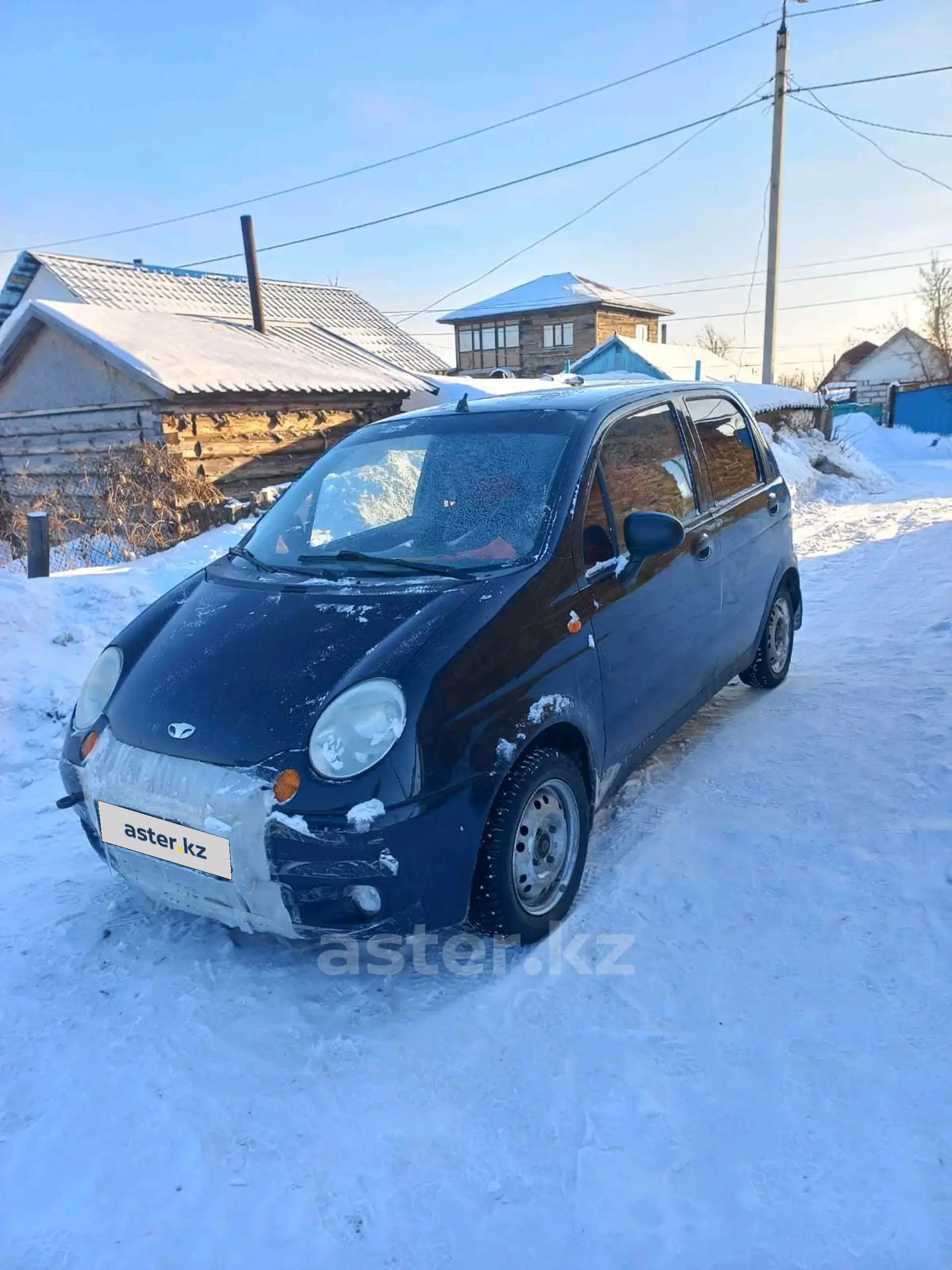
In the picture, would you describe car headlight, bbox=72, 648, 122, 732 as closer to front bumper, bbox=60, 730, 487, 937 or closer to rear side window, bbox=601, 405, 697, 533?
front bumper, bbox=60, 730, 487, 937

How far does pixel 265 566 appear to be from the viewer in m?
3.54

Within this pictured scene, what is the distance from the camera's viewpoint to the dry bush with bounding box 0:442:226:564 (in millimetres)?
9961

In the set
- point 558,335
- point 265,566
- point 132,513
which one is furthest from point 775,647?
point 558,335

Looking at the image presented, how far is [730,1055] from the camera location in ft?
8.02

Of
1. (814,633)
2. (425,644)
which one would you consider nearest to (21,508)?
(814,633)

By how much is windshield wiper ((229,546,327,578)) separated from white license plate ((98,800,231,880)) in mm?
1114

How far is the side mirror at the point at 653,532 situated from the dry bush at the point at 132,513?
7.93 meters

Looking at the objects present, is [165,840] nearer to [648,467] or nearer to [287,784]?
[287,784]

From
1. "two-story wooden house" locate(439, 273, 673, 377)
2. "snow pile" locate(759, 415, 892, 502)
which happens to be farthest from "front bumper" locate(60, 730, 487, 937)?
"two-story wooden house" locate(439, 273, 673, 377)

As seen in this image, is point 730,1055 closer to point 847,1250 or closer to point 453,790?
point 847,1250

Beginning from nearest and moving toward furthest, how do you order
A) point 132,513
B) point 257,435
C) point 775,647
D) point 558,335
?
point 775,647 → point 132,513 → point 257,435 → point 558,335

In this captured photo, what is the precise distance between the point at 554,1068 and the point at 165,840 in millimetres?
1363

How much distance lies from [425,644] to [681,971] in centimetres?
139

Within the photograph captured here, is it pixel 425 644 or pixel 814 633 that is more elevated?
pixel 425 644
